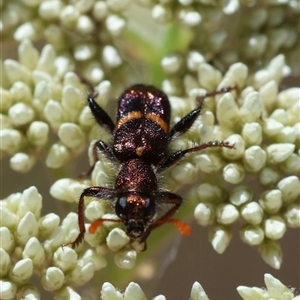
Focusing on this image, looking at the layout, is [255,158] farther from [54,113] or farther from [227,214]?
[54,113]

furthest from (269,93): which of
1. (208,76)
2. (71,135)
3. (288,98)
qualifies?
(71,135)

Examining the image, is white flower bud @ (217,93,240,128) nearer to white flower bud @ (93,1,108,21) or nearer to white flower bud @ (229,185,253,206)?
white flower bud @ (229,185,253,206)

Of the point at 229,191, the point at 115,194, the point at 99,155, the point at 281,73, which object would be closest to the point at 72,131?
the point at 99,155

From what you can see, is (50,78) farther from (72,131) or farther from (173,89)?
(173,89)

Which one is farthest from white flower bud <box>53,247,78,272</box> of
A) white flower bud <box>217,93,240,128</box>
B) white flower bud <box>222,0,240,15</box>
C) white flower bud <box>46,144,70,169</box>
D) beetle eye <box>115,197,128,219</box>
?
white flower bud <box>222,0,240,15</box>

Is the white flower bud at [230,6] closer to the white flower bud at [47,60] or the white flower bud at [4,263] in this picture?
the white flower bud at [47,60]
